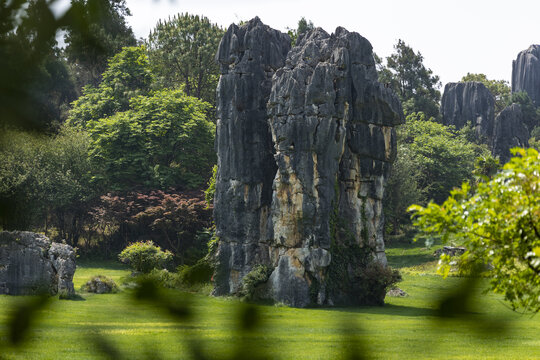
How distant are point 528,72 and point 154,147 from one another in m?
56.2

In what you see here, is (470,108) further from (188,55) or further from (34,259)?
(34,259)

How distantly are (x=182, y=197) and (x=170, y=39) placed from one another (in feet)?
58.8

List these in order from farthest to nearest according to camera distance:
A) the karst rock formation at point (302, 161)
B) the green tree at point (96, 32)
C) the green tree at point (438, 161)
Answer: the green tree at point (438, 161), the karst rock formation at point (302, 161), the green tree at point (96, 32)

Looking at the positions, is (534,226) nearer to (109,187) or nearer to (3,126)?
(3,126)

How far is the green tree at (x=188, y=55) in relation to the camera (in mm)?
47500

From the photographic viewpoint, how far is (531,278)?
746cm

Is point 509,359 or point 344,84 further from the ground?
point 344,84

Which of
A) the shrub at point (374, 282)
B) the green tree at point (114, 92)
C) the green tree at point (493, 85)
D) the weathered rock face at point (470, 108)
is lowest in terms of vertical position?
the shrub at point (374, 282)

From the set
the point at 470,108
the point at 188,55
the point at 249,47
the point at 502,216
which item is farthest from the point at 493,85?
the point at 502,216

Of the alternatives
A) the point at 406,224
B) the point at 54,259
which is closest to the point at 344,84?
the point at 54,259

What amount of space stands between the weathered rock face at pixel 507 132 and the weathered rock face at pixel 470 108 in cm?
653

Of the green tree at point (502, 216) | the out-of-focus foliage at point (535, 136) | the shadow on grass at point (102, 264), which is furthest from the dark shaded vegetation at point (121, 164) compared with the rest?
the out-of-focus foliage at point (535, 136)

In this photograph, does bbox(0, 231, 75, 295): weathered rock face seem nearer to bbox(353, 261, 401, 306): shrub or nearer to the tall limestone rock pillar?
the tall limestone rock pillar

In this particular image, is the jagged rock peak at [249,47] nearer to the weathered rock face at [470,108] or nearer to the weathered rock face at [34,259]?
the weathered rock face at [34,259]
